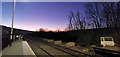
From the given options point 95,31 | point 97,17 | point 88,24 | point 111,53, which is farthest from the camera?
point 88,24

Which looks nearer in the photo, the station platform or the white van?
Result: the station platform

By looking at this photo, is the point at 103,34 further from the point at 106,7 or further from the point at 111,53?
the point at 111,53

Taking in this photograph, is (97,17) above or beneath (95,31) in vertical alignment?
above

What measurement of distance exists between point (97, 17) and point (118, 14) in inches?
349

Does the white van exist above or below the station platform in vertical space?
above

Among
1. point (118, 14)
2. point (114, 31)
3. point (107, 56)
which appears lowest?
point (107, 56)

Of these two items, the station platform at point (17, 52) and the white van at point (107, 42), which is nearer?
the station platform at point (17, 52)

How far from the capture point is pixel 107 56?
54.2 feet

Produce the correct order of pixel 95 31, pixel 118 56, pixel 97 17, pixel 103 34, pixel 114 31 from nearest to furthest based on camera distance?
pixel 118 56
pixel 114 31
pixel 103 34
pixel 95 31
pixel 97 17

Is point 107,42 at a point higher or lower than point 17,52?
higher

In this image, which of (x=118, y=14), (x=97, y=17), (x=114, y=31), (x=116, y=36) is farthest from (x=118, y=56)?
(x=97, y=17)

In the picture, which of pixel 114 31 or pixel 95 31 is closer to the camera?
pixel 114 31

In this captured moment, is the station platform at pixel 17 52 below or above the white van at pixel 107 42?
below

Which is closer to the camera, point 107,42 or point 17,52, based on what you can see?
point 17,52
